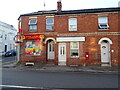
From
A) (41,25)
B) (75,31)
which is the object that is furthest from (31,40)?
(75,31)

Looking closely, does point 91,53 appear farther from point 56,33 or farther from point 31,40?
point 31,40

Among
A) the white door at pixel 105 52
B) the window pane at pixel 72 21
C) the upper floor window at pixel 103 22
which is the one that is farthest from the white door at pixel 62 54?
the upper floor window at pixel 103 22

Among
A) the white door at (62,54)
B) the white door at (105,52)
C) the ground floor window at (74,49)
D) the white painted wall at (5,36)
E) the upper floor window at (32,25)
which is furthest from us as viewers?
the white painted wall at (5,36)

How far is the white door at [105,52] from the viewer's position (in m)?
13.2

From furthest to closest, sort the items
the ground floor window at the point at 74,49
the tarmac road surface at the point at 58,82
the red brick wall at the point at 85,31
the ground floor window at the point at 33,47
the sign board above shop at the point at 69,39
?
1. the ground floor window at the point at 33,47
2. the ground floor window at the point at 74,49
3. the sign board above shop at the point at 69,39
4. the red brick wall at the point at 85,31
5. the tarmac road surface at the point at 58,82

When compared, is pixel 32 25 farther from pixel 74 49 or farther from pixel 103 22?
pixel 103 22

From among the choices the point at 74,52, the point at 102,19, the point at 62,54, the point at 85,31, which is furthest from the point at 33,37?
the point at 102,19

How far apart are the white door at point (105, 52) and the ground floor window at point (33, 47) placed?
8.59 metres

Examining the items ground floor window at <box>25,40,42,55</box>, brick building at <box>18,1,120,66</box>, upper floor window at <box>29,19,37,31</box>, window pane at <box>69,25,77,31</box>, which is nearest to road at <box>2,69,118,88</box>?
brick building at <box>18,1,120,66</box>

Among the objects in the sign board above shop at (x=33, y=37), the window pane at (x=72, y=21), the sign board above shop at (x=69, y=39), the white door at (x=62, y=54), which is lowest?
the white door at (x=62, y=54)

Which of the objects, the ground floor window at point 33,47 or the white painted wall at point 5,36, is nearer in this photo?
the ground floor window at point 33,47

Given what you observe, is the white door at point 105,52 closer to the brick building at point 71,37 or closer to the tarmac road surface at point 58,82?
the brick building at point 71,37

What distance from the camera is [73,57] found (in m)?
13.6

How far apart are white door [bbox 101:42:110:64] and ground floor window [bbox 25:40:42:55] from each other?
8.59 metres
